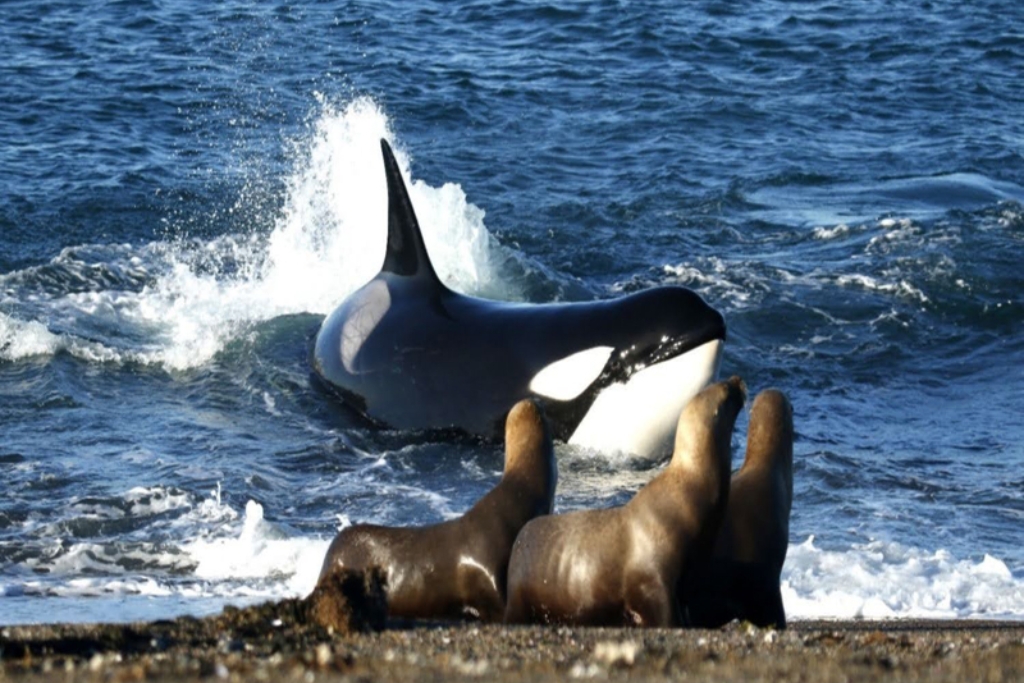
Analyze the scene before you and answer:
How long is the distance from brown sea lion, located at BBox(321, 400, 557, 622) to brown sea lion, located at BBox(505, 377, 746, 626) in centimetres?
32

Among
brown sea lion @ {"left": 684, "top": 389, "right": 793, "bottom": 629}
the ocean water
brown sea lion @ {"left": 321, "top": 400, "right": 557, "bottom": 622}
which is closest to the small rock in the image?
brown sea lion @ {"left": 684, "top": 389, "right": 793, "bottom": 629}

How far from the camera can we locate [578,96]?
26344 millimetres

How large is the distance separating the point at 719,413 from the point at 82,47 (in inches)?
870

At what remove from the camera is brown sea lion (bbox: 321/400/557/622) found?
7996mm

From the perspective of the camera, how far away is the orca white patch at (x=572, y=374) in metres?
12.5

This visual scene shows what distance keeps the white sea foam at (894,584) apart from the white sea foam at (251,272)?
287 inches

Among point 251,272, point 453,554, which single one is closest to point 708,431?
point 453,554

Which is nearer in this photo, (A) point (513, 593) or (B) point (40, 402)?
(A) point (513, 593)

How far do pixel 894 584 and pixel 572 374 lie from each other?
3.50 meters

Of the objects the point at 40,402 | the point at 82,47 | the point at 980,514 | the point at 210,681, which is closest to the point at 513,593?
the point at 210,681

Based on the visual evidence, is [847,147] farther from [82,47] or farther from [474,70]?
[82,47]

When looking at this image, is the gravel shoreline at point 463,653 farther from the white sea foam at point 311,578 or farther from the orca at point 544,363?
the orca at point 544,363

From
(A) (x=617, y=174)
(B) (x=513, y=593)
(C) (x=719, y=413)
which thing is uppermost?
(C) (x=719, y=413)

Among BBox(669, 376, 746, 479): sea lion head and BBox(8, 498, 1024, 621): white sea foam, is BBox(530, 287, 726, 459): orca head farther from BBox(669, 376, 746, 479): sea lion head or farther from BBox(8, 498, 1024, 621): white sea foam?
BBox(669, 376, 746, 479): sea lion head
